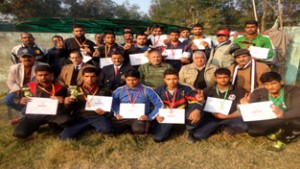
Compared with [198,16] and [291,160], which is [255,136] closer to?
[291,160]

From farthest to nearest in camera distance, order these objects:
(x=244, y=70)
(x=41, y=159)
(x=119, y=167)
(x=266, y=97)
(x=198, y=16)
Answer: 1. (x=198, y=16)
2. (x=244, y=70)
3. (x=266, y=97)
4. (x=41, y=159)
5. (x=119, y=167)

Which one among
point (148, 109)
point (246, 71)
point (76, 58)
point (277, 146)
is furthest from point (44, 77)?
point (277, 146)

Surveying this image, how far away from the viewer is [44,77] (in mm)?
4562

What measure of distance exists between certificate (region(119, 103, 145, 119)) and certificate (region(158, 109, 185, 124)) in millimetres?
374

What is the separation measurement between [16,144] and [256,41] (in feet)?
18.0

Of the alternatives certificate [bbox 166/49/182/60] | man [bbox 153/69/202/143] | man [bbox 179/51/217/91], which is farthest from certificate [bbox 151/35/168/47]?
man [bbox 153/69/202/143]

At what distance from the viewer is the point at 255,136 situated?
4445mm

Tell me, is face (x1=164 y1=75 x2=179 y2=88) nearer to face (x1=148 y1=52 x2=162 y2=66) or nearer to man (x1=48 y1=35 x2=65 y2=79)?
face (x1=148 y1=52 x2=162 y2=66)

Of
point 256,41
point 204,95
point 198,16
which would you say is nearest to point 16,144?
point 204,95

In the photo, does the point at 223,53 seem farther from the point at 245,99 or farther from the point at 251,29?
the point at 245,99

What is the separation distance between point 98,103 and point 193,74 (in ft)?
7.24

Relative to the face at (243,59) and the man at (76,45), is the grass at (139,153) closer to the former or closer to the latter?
the face at (243,59)

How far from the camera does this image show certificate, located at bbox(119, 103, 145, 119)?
14.7 feet

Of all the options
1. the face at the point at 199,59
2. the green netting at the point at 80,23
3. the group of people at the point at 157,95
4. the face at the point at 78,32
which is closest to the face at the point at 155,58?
the group of people at the point at 157,95
